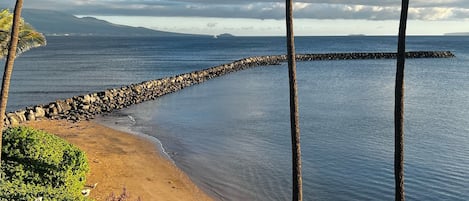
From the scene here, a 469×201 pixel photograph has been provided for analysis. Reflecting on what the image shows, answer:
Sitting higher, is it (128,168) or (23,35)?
(23,35)

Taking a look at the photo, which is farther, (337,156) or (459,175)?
(337,156)

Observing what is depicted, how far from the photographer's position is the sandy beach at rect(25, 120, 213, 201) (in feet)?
69.4

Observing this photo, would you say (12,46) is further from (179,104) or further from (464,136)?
(179,104)

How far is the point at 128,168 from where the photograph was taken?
2439 centimetres

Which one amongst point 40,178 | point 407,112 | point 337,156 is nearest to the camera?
point 40,178

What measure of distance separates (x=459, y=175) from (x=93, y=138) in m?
19.0

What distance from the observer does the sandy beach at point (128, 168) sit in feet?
69.4

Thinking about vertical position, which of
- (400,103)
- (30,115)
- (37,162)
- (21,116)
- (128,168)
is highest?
(400,103)

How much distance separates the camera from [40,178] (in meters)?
16.5

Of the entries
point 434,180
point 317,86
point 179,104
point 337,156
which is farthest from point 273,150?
point 317,86

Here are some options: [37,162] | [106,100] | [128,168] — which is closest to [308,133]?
[128,168]

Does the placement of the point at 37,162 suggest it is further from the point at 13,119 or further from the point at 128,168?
A: the point at 13,119

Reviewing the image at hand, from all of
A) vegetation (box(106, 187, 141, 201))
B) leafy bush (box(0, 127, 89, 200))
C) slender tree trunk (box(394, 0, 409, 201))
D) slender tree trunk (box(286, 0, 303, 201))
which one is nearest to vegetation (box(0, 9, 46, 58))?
leafy bush (box(0, 127, 89, 200))

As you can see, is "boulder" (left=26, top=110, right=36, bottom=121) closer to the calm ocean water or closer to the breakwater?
the breakwater
